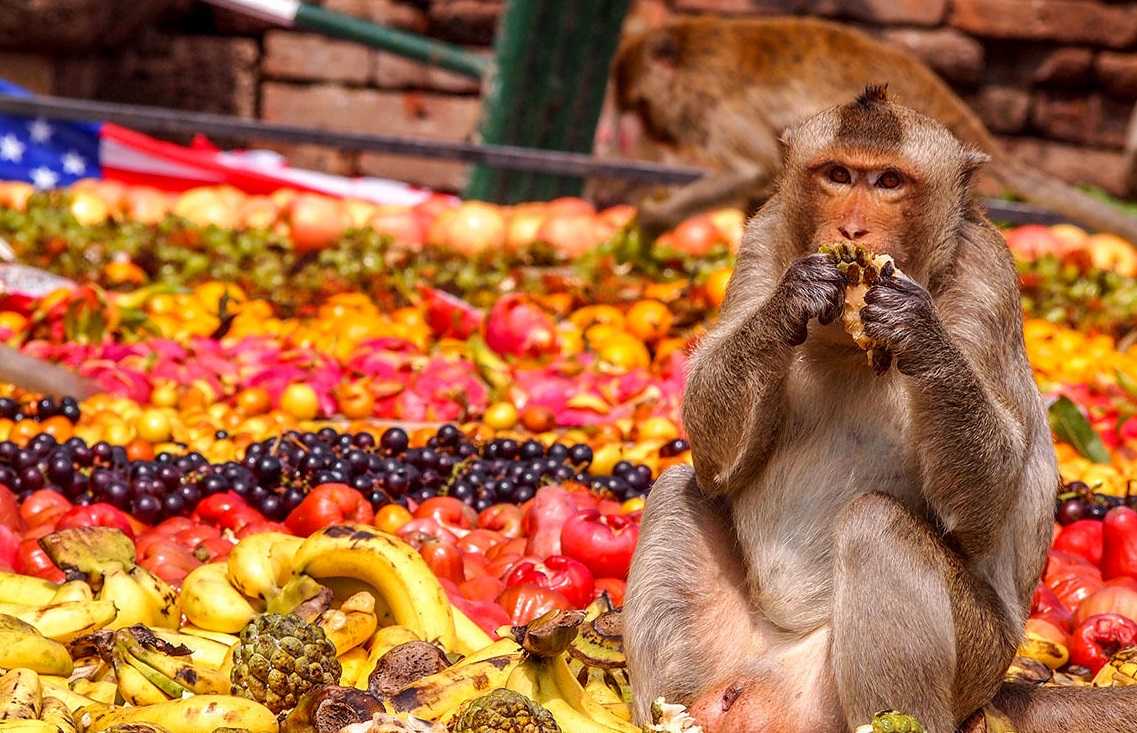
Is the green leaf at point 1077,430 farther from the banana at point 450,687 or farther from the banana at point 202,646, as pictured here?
the banana at point 202,646

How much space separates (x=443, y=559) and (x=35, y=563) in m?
1.07

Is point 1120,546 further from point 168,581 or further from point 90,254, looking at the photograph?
point 90,254

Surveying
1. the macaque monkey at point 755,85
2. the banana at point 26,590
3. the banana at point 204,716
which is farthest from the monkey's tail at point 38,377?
the macaque monkey at point 755,85

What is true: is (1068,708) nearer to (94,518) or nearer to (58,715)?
(58,715)

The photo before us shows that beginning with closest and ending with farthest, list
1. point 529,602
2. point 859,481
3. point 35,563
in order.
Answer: point 859,481 < point 529,602 < point 35,563

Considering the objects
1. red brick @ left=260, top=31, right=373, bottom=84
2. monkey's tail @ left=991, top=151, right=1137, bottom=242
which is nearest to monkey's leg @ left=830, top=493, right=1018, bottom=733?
monkey's tail @ left=991, top=151, right=1137, bottom=242

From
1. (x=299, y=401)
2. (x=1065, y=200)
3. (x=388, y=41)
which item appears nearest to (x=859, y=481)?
(x=299, y=401)

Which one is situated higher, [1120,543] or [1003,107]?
[1003,107]

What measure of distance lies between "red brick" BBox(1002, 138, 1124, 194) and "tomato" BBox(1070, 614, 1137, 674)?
10490 millimetres

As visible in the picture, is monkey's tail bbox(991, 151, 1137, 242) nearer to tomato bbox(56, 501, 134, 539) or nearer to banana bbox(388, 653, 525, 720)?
tomato bbox(56, 501, 134, 539)

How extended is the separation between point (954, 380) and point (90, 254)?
586cm

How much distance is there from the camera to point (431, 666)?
3084mm

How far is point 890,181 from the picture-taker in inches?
116

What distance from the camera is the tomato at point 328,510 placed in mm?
4188
